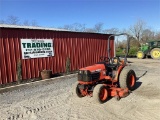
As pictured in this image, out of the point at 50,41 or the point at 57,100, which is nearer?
the point at 57,100

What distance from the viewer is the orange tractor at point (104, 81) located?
620 cm

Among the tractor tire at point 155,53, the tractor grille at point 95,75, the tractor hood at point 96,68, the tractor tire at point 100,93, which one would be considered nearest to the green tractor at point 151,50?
the tractor tire at point 155,53

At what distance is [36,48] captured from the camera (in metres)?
10.5

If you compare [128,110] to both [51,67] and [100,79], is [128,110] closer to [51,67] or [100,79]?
[100,79]

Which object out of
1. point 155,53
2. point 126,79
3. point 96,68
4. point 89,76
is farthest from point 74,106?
point 155,53

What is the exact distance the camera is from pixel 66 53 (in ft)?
39.2

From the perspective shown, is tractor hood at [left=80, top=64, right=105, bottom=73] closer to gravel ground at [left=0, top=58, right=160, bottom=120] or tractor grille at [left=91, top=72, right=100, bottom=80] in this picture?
tractor grille at [left=91, top=72, right=100, bottom=80]

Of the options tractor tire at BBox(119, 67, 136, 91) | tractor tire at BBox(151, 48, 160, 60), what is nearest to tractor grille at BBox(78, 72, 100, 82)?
tractor tire at BBox(119, 67, 136, 91)

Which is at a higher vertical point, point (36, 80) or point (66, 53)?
point (66, 53)

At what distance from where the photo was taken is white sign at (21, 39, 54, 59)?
32.8 ft

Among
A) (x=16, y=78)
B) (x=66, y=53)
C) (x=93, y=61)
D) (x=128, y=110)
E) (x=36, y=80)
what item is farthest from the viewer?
(x=93, y=61)

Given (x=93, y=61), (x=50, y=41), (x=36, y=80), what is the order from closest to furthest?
(x=36, y=80), (x=50, y=41), (x=93, y=61)

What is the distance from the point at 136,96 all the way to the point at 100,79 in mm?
1335

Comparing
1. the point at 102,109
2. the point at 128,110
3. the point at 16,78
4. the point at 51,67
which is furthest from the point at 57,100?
the point at 51,67
